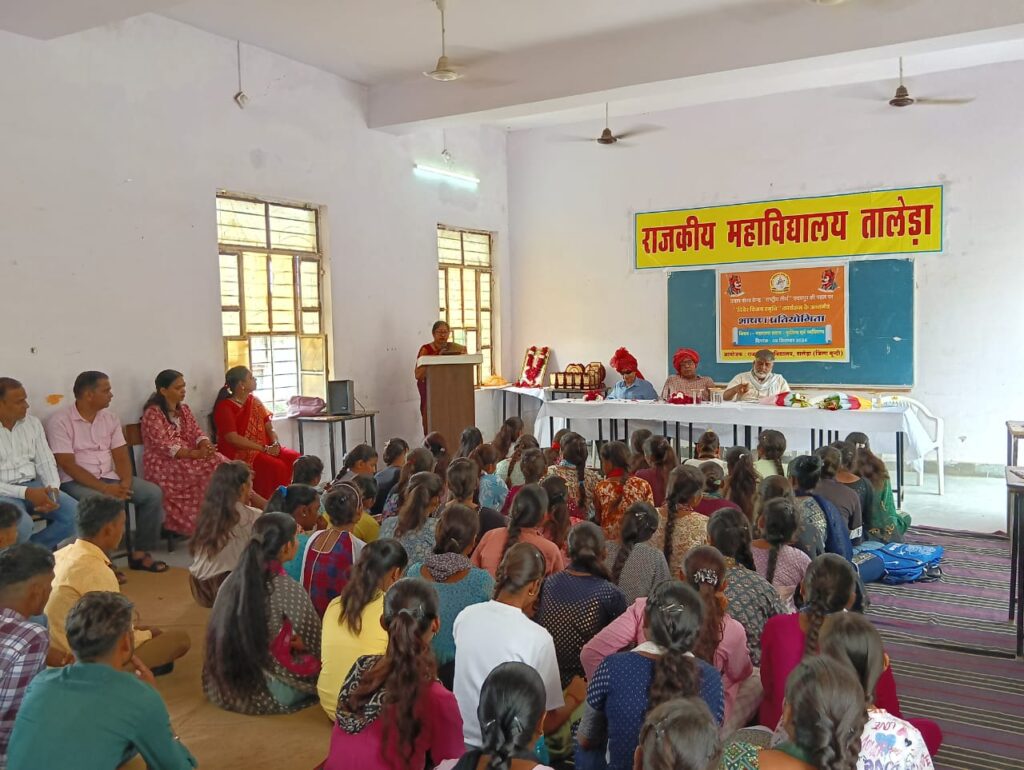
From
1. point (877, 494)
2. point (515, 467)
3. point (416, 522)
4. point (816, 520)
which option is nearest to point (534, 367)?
point (515, 467)

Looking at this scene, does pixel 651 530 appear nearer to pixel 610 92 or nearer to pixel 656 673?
pixel 656 673

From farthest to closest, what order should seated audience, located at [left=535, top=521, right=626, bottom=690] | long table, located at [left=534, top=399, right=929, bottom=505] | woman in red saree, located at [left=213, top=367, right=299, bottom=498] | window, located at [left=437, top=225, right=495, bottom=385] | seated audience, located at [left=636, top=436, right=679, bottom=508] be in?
window, located at [left=437, top=225, right=495, bottom=385] → long table, located at [left=534, top=399, right=929, bottom=505] → woman in red saree, located at [left=213, top=367, right=299, bottom=498] → seated audience, located at [left=636, top=436, right=679, bottom=508] → seated audience, located at [left=535, top=521, right=626, bottom=690]

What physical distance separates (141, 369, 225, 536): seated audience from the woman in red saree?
16.5 inches

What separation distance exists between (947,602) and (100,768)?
395 centimetres

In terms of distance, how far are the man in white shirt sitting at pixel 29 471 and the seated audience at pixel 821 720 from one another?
4.21 meters

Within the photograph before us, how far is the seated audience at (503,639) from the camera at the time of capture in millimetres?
2328

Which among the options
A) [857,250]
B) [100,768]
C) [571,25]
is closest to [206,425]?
[571,25]

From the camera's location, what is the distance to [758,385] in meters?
7.41

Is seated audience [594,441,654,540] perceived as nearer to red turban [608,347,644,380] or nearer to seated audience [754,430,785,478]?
seated audience [754,430,785,478]

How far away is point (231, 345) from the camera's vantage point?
263 inches

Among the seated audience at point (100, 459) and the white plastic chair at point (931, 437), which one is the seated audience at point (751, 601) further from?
the white plastic chair at point (931, 437)

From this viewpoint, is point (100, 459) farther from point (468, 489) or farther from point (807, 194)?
point (807, 194)

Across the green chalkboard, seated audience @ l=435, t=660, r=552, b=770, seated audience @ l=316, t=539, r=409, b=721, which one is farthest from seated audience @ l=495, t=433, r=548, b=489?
the green chalkboard

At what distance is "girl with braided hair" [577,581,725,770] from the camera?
2.00 m
